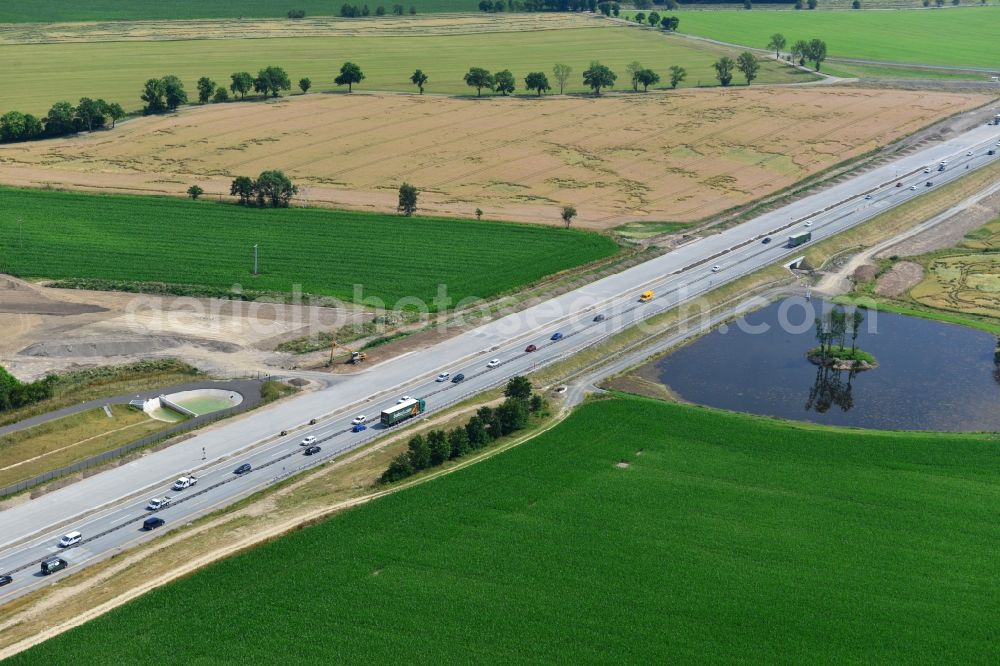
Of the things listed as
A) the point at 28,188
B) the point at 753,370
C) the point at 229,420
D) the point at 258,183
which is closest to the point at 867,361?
the point at 753,370

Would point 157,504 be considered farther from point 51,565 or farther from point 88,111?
point 88,111

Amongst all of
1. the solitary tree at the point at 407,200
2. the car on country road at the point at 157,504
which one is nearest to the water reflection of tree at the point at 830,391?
the car on country road at the point at 157,504

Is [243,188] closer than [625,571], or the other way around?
[625,571]

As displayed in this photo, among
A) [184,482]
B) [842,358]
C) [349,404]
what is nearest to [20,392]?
[184,482]

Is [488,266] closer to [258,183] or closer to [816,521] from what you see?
[258,183]

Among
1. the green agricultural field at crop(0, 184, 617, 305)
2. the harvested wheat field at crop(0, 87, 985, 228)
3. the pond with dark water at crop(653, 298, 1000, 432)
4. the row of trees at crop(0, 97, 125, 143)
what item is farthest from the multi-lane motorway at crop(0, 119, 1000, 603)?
the row of trees at crop(0, 97, 125, 143)

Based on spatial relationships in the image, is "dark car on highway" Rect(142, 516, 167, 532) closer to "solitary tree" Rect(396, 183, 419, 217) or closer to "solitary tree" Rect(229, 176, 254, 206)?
"solitary tree" Rect(396, 183, 419, 217)
